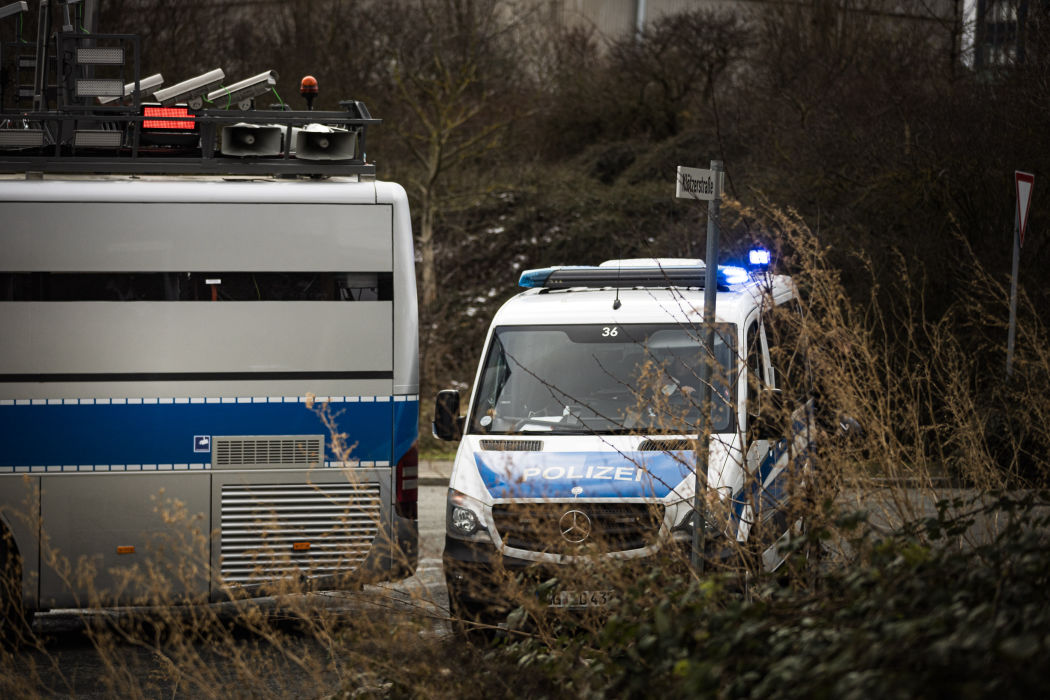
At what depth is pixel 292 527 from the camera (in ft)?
25.6

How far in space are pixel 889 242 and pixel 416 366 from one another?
8.88 m

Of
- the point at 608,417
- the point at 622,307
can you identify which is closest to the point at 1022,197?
the point at 622,307

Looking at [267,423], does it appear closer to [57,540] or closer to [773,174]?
[57,540]

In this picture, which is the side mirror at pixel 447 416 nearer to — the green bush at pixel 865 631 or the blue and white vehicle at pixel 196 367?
the blue and white vehicle at pixel 196 367

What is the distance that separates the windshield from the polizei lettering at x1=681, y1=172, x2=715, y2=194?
1675 mm

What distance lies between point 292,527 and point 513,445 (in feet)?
5.18

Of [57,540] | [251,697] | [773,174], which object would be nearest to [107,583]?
[57,540]

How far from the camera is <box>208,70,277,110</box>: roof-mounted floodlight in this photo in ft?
30.4

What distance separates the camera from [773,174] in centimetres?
1683

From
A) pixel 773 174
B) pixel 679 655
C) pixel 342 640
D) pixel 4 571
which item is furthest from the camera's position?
pixel 773 174

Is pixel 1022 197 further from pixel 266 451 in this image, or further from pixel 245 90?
pixel 266 451

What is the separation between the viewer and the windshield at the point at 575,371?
7703 millimetres

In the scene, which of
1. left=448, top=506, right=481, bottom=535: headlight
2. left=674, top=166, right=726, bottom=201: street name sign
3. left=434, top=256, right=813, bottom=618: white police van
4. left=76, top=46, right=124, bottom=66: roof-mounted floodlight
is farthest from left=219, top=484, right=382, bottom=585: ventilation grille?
left=76, top=46, right=124, bottom=66: roof-mounted floodlight

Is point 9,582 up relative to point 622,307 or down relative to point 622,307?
down
